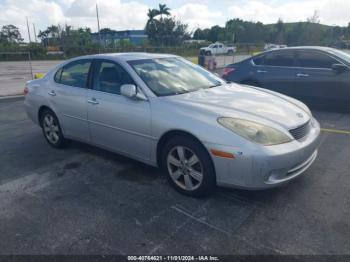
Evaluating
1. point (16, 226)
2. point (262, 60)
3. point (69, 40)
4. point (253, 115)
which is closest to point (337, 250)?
point (253, 115)

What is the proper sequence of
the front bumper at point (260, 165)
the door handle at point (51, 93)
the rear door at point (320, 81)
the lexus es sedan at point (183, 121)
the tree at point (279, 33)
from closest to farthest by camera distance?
the front bumper at point (260, 165)
the lexus es sedan at point (183, 121)
the door handle at point (51, 93)
the rear door at point (320, 81)
the tree at point (279, 33)

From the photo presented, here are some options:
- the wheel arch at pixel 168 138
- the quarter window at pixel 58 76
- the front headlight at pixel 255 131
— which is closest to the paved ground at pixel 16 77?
the quarter window at pixel 58 76

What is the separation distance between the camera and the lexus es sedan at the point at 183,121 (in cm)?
298

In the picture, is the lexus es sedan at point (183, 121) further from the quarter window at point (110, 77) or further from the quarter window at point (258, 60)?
the quarter window at point (258, 60)

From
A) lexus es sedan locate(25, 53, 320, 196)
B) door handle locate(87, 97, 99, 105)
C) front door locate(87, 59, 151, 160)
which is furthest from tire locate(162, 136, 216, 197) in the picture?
door handle locate(87, 97, 99, 105)

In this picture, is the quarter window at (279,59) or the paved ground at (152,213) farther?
the quarter window at (279,59)

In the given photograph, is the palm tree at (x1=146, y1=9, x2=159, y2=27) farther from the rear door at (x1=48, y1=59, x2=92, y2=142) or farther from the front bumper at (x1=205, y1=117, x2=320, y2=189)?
the front bumper at (x1=205, y1=117, x2=320, y2=189)

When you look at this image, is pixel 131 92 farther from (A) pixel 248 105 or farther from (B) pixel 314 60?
(B) pixel 314 60

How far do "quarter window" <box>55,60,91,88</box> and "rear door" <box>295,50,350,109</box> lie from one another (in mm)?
4962

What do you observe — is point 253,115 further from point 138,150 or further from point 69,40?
point 69,40

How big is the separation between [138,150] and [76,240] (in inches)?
53.1

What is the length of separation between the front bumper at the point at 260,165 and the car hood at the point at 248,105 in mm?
318

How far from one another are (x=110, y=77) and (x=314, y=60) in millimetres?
5033

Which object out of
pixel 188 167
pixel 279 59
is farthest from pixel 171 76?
pixel 279 59
